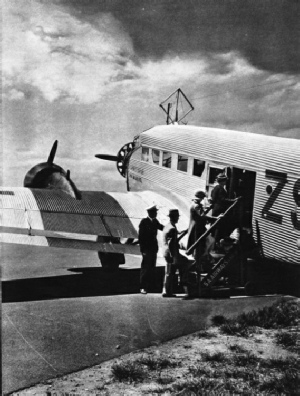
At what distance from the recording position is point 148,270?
722 cm

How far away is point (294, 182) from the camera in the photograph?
6473 mm

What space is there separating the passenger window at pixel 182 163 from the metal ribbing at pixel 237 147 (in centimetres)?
15

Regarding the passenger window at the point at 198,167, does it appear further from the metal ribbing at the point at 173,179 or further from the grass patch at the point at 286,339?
the grass patch at the point at 286,339

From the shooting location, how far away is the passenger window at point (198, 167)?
27.6ft

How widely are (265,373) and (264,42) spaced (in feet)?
14.2

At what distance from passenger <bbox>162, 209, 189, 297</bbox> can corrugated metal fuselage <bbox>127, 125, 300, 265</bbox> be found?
1.46m

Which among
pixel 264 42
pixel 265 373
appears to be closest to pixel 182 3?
pixel 264 42

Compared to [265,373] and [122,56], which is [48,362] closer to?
[265,373]

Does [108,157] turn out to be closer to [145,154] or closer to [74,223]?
[145,154]

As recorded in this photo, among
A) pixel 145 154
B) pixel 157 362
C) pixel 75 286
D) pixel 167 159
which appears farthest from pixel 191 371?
pixel 145 154

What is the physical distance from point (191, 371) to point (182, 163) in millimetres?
5627

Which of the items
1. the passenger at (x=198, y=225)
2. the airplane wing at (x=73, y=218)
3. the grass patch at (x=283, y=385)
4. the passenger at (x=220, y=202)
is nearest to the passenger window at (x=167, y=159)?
the airplane wing at (x=73, y=218)

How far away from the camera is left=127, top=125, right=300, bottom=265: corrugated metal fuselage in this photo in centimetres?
660

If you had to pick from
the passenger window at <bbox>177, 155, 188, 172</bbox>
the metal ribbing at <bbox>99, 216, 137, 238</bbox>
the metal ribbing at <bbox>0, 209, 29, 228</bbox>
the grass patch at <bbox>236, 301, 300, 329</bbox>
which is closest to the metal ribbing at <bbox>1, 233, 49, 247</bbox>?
the metal ribbing at <bbox>0, 209, 29, 228</bbox>
